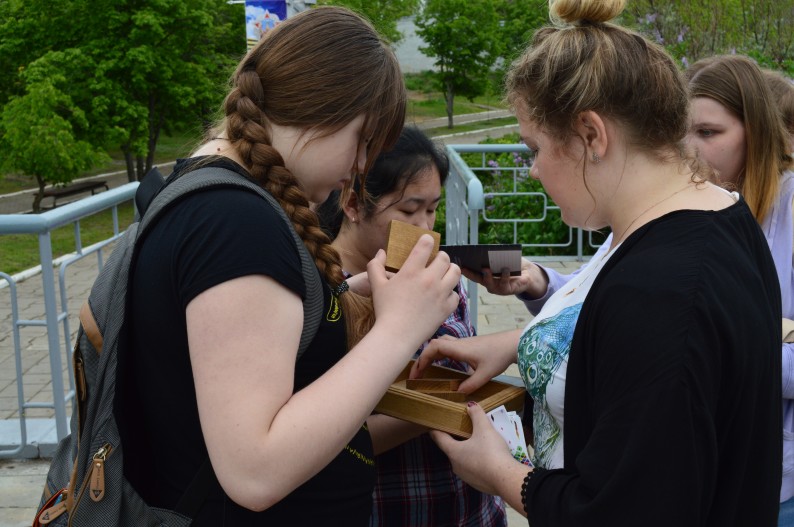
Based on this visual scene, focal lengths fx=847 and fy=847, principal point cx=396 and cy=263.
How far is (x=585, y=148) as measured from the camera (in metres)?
1.51

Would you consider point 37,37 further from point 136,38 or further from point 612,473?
point 612,473

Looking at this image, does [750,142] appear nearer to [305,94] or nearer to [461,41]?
[305,94]

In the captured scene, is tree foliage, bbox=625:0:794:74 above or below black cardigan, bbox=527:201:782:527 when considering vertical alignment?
above

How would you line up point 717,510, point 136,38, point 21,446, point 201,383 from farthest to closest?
1. point 136,38
2. point 21,446
3. point 717,510
4. point 201,383

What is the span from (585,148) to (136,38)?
1848 centimetres

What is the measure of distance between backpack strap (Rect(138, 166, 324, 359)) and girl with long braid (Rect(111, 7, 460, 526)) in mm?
16

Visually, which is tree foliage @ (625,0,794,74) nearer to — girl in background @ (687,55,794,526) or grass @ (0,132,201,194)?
girl in background @ (687,55,794,526)

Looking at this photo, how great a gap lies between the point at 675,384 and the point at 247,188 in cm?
71

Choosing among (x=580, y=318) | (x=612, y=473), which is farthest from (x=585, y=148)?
(x=612, y=473)

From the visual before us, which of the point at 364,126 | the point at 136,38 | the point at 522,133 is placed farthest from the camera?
the point at 136,38

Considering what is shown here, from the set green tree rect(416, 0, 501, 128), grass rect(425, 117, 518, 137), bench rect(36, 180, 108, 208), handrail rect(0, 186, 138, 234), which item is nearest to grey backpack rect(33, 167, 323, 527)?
handrail rect(0, 186, 138, 234)

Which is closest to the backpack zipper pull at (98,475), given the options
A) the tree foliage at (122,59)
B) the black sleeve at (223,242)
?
the black sleeve at (223,242)

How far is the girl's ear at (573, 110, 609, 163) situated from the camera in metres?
1.46

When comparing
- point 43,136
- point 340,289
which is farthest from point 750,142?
point 43,136
